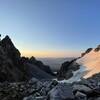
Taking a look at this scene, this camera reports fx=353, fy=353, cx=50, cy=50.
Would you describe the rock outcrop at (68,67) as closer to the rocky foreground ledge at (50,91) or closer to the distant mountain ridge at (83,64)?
the distant mountain ridge at (83,64)

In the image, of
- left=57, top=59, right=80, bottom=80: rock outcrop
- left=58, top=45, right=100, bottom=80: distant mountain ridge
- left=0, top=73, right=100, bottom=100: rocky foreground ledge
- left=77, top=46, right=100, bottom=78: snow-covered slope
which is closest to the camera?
left=0, top=73, right=100, bottom=100: rocky foreground ledge

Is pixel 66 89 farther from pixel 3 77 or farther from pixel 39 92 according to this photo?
pixel 3 77

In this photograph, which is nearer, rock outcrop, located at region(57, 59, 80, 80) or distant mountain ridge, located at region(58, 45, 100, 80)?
distant mountain ridge, located at region(58, 45, 100, 80)

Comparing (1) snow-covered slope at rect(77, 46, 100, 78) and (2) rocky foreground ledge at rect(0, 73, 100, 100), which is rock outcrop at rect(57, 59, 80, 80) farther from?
(2) rocky foreground ledge at rect(0, 73, 100, 100)

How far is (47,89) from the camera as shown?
22.7 meters

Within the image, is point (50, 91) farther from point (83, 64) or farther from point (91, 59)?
point (91, 59)

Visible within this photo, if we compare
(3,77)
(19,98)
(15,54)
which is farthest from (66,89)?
(15,54)

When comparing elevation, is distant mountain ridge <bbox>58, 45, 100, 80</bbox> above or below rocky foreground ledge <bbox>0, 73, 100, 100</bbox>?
above

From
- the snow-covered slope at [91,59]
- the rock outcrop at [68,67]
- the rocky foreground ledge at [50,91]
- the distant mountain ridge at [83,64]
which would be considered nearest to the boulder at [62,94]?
the rocky foreground ledge at [50,91]

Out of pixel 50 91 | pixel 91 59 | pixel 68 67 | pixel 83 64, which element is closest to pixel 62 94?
pixel 50 91

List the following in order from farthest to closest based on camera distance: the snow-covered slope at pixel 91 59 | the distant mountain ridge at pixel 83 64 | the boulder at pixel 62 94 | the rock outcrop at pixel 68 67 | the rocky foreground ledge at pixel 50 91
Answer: the rock outcrop at pixel 68 67, the snow-covered slope at pixel 91 59, the distant mountain ridge at pixel 83 64, the rocky foreground ledge at pixel 50 91, the boulder at pixel 62 94

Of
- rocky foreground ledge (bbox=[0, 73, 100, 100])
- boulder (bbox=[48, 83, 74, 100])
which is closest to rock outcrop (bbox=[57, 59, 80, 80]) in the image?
rocky foreground ledge (bbox=[0, 73, 100, 100])

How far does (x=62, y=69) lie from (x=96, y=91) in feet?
276

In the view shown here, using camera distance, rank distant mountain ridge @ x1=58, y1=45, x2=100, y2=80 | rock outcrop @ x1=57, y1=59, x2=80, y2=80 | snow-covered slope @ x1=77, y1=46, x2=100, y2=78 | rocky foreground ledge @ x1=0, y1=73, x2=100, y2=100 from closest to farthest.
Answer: rocky foreground ledge @ x1=0, y1=73, x2=100, y2=100, distant mountain ridge @ x1=58, y1=45, x2=100, y2=80, snow-covered slope @ x1=77, y1=46, x2=100, y2=78, rock outcrop @ x1=57, y1=59, x2=80, y2=80
